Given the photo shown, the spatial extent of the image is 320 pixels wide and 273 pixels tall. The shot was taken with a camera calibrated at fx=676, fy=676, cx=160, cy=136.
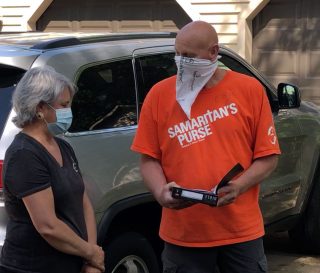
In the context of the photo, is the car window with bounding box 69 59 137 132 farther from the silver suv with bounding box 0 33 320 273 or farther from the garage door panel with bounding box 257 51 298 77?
the garage door panel with bounding box 257 51 298 77

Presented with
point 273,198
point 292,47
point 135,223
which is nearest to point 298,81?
point 292,47

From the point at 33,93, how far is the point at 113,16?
10.4 metres

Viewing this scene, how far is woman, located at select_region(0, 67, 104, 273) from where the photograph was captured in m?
2.72

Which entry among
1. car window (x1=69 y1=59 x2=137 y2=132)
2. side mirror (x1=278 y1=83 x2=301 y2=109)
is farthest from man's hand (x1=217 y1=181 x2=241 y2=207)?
side mirror (x1=278 y1=83 x2=301 y2=109)

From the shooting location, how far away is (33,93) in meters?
2.81

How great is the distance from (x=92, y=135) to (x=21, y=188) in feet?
3.62

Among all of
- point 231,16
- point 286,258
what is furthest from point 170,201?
point 231,16

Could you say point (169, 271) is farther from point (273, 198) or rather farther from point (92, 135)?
point (273, 198)

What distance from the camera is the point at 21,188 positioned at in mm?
2713

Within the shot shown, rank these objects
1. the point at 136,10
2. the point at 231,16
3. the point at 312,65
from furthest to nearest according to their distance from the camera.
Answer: the point at 136,10 < the point at 231,16 < the point at 312,65

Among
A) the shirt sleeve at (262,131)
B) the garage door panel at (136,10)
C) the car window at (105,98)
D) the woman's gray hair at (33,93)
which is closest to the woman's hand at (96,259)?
the woman's gray hair at (33,93)

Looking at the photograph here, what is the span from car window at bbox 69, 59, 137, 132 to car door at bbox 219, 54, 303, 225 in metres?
1.02

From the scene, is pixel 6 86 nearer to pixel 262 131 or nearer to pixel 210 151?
pixel 210 151

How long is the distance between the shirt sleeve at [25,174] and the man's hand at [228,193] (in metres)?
0.71
